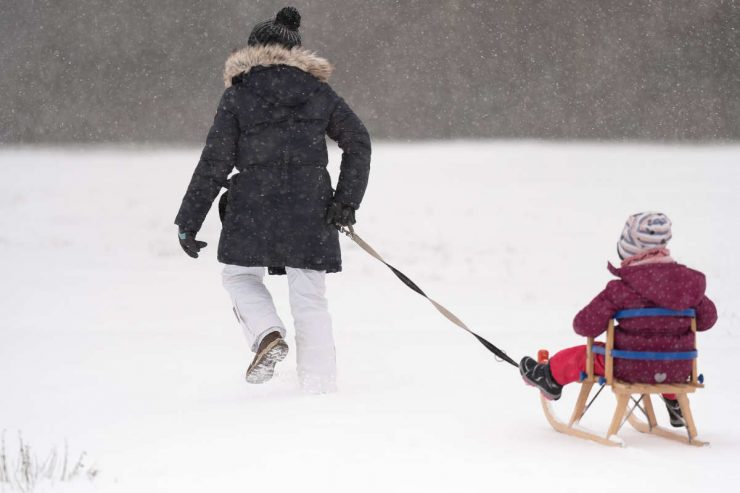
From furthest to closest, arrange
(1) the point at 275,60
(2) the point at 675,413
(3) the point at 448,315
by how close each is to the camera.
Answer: (1) the point at 275,60, (3) the point at 448,315, (2) the point at 675,413

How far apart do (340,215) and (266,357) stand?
869 mm

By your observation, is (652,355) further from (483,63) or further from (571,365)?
(483,63)

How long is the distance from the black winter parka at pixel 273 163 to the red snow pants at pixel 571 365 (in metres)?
1.48

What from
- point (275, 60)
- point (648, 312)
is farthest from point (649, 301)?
point (275, 60)

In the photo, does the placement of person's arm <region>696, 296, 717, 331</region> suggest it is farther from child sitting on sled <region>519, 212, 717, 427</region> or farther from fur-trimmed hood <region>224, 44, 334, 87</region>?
fur-trimmed hood <region>224, 44, 334, 87</region>

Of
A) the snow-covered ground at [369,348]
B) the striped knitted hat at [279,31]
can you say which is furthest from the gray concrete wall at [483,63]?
the striped knitted hat at [279,31]

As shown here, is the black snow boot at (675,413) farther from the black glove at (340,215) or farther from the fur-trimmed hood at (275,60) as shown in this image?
the fur-trimmed hood at (275,60)

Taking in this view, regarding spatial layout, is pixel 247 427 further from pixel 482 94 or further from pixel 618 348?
pixel 482 94

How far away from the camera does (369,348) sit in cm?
704

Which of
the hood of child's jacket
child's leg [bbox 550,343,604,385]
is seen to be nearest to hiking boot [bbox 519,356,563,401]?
child's leg [bbox 550,343,604,385]

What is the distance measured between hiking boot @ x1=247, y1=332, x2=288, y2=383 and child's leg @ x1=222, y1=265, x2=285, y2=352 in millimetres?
74

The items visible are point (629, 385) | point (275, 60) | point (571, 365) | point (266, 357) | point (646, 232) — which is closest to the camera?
point (629, 385)

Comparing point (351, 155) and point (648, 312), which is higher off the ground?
point (351, 155)

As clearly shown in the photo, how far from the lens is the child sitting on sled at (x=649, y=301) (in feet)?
12.7
